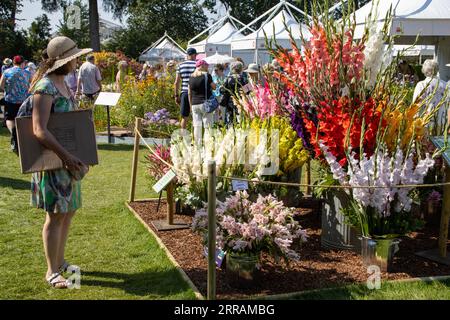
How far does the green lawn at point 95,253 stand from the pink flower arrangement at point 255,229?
0.51m

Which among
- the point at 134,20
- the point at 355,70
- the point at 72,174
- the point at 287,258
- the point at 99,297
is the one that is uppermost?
the point at 134,20

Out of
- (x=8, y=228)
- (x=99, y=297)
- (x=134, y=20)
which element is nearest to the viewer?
(x=99, y=297)

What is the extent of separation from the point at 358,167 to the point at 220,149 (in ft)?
4.19

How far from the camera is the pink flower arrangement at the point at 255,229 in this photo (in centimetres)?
402

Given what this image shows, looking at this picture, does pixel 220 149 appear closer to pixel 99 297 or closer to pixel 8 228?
pixel 99 297

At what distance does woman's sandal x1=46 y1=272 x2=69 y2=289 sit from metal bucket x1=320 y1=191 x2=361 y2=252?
2.36 metres

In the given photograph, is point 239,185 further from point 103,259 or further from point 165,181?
point 103,259

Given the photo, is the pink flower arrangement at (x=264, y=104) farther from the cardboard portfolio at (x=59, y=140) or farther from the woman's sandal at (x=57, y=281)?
the woman's sandal at (x=57, y=281)

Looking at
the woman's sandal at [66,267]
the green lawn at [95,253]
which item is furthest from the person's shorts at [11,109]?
the woman's sandal at [66,267]

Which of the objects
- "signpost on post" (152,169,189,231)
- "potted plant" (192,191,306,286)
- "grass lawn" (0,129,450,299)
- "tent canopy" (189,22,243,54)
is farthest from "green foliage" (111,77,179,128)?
"potted plant" (192,191,306,286)

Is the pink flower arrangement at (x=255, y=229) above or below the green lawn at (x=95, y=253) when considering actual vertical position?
above

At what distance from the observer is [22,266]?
4703 mm
